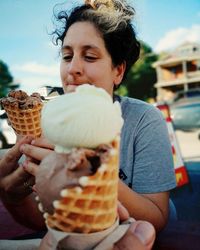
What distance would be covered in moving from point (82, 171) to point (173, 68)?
54.8 m

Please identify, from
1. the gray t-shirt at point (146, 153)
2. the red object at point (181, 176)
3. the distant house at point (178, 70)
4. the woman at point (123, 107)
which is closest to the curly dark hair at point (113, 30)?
the woman at point (123, 107)

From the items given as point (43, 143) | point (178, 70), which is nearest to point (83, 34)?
point (43, 143)

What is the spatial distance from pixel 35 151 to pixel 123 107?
104 cm

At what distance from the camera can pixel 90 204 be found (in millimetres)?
856

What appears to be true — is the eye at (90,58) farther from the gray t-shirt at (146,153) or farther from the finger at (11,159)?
the finger at (11,159)

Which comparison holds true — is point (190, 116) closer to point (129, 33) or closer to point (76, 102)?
point (129, 33)

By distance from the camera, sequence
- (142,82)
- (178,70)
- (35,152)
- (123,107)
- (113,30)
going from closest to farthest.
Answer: (35,152) → (113,30) → (123,107) → (178,70) → (142,82)

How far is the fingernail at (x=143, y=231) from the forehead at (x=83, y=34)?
3.65 ft

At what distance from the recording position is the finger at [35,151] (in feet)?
3.42

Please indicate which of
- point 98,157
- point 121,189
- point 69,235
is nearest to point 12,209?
point 121,189

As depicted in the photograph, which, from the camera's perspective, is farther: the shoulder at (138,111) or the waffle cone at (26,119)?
the shoulder at (138,111)

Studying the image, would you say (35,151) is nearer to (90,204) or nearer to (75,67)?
(90,204)

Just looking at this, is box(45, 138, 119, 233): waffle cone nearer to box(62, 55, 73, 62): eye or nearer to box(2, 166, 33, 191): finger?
box(2, 166, 33, 191): finger

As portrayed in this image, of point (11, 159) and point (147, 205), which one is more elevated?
point (11, 159)
